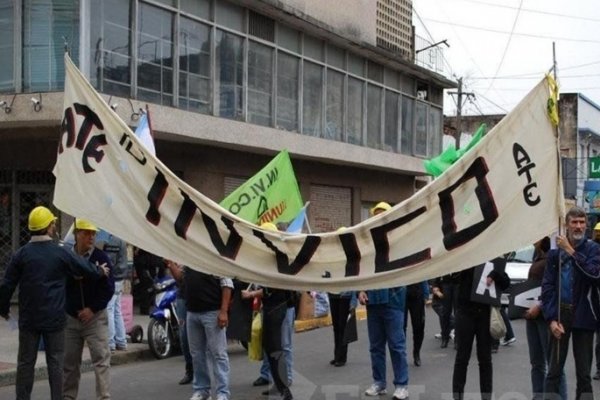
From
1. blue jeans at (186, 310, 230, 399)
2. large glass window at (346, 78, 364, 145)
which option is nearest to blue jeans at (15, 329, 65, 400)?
blue jeans at (186, 310, 230, 399)

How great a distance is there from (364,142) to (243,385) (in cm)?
1527

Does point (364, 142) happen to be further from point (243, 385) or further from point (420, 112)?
point (243, 385)

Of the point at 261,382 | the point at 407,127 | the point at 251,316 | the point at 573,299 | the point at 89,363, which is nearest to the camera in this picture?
the point at 573,299

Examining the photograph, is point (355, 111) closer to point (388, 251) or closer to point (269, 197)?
point (269, 197)

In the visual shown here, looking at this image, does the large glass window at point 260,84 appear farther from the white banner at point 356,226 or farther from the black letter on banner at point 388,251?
the black letter on banner at point 388,251

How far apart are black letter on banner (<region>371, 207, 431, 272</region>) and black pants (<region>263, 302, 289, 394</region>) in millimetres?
2982

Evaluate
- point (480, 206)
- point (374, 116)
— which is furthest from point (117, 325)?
point (374, 116)

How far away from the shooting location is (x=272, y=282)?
5.81 m

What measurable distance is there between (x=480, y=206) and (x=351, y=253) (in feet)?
3.16

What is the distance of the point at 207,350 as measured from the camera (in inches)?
322

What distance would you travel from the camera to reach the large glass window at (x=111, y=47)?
1467cm

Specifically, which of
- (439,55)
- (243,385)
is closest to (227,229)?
(243,385)

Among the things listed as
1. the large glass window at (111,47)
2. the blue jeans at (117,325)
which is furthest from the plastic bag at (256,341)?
the large glass window at (111,47)

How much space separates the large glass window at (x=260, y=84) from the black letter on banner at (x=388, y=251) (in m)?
13.6
